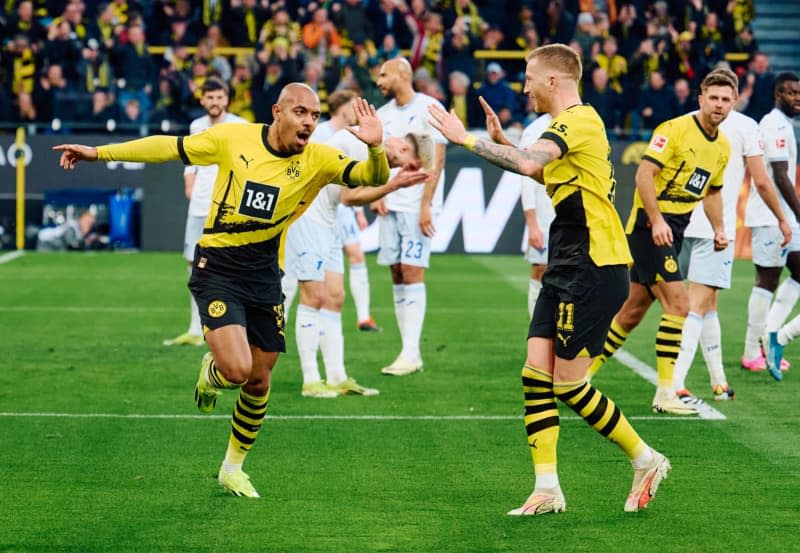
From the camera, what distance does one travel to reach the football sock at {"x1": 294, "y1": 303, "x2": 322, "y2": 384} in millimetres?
10117

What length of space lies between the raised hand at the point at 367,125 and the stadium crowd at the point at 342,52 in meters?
15.6

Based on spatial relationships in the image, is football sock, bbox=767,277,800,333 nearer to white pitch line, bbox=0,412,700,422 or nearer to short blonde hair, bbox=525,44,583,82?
white pitch line, bbox=0,412,700,422

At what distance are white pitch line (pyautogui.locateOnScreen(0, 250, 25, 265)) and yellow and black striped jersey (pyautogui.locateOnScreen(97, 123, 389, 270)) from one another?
14344mm

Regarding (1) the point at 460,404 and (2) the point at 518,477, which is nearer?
(2) the point at 518,477

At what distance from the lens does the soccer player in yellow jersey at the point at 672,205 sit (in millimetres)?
8914

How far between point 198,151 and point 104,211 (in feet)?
53.5

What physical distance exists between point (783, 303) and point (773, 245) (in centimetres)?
49

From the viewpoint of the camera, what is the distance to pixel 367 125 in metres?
6.71

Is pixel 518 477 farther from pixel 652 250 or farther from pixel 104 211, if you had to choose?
pixel 104 211

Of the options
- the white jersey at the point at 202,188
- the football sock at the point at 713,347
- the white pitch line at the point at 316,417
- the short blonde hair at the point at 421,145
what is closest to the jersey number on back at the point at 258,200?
the short blonde hair at the point at 421,145

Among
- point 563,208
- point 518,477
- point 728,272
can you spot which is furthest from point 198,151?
point 728,272

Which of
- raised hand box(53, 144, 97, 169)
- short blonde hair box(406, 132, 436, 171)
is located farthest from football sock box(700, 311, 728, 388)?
raised hand box(53, 144, 97, 169)

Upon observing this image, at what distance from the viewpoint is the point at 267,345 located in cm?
709

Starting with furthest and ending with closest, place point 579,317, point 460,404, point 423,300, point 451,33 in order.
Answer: point 451,33
point 423,300
point 460,404
point 579,317
